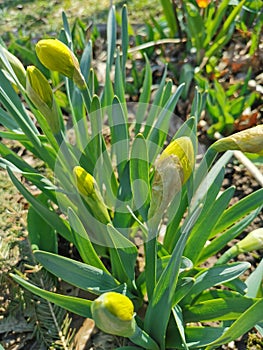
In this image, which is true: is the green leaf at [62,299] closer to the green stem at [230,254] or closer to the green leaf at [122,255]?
the green leaf at [122,255]

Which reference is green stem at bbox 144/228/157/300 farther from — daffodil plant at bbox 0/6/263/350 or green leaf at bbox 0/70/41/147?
green leaf at bbox 0/70/41/147

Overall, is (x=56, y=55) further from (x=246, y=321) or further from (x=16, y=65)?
(x=246, y=321)

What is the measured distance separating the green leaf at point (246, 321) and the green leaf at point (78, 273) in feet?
0.85

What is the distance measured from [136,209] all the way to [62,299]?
0.96 ft

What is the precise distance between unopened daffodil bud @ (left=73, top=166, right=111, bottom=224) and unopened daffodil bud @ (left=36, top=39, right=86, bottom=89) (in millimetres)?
211

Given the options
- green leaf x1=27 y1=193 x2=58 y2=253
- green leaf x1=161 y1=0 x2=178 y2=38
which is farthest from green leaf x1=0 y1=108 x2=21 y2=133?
green leaf x1=161 y1=0 x2=178 y2=38

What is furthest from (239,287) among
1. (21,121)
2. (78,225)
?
(21,121)

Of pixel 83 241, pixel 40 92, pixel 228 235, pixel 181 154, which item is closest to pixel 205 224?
pixel 228 235

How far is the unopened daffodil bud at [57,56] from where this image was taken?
98cm

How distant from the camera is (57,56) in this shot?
0.99 m

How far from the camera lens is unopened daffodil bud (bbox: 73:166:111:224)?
105 cm

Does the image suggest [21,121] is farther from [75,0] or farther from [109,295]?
[75,0]

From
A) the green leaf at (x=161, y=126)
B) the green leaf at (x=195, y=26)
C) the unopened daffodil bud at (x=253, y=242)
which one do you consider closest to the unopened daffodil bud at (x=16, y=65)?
the green leaf at (x=161, y=126)

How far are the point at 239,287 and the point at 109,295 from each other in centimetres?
58
